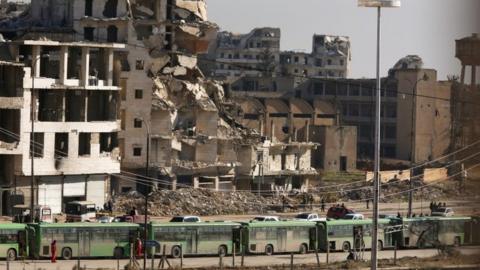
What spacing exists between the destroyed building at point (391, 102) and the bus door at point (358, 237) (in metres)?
29.8

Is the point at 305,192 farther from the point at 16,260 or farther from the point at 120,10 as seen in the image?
the point at 16,260

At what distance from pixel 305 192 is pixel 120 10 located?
34.2ft

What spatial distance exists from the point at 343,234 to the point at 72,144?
10.2 meters

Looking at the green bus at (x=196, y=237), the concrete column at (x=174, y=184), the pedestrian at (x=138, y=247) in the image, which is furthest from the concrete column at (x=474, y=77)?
the concrete column at (x=174, y=184)

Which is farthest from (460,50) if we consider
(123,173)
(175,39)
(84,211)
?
(175,39)

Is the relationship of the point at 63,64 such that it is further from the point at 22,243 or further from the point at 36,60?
the point at 22,243

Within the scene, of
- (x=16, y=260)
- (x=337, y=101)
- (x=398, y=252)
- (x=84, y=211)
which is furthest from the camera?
(x=337, y=101)

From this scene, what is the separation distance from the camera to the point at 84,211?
129 ft

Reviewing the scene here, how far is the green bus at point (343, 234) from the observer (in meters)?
35.7

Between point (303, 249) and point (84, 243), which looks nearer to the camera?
point (84, 243)

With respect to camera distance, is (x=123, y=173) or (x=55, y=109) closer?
(x=55, y=109)

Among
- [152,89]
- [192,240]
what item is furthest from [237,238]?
[152,89]

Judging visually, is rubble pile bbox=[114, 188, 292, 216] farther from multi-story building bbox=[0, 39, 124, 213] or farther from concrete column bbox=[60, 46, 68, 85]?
concrete column bbox=[60, 46, 68, 85]

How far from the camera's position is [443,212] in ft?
137
